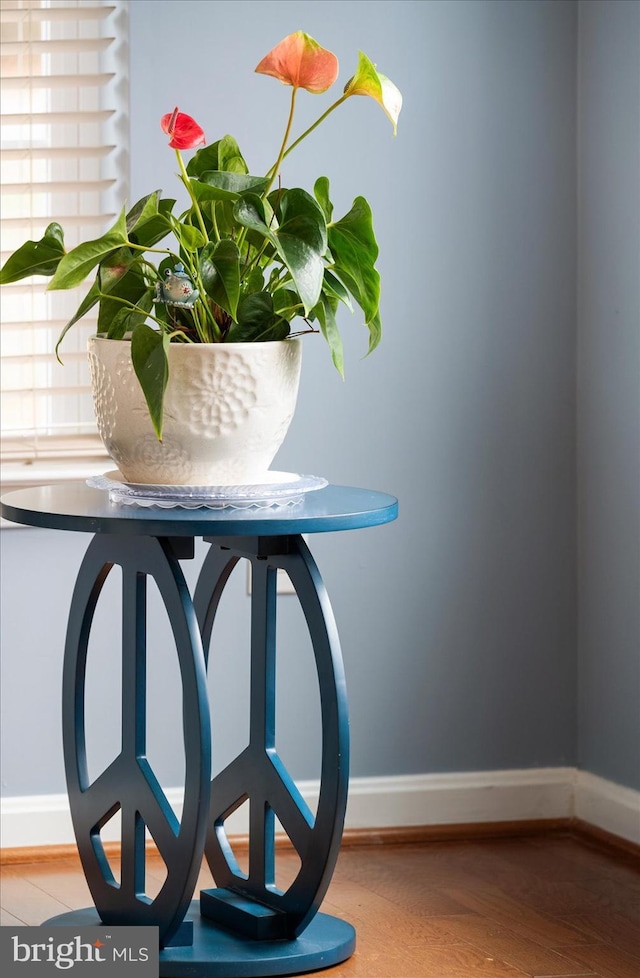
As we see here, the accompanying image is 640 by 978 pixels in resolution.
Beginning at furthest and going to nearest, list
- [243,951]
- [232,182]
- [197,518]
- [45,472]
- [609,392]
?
[609,392], [45,472], [243,951], [232,182], [197,518]

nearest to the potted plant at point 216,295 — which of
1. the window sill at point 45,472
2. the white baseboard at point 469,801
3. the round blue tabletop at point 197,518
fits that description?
the round blue tabletop at point 197,518

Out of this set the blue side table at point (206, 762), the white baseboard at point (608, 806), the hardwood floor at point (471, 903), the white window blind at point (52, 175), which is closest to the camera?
the blue side table at point (206, 762)

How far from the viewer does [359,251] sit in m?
1.81

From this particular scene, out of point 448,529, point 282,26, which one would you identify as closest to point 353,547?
point 448,529

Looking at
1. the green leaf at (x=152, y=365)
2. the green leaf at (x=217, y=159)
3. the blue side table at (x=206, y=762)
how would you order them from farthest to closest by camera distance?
the green leaf at (x=217, y=159) < the blue side table at (x=206, y=762) < the green leaf at (x=152, y=365)

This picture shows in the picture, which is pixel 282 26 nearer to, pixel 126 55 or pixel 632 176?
pixel 126 55

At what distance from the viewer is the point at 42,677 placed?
8.05 ft

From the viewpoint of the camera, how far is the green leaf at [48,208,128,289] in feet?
5.42

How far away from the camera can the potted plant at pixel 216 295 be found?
1.69 m

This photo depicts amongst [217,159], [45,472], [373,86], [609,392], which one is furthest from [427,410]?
[373,86]

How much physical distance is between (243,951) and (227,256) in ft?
3.22

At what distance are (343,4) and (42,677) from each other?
1400 millimetres

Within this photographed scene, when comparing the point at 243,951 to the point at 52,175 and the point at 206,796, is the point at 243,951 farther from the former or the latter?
the point at 52,175

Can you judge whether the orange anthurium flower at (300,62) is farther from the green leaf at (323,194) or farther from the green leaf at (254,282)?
the green leaf at (254,282)
